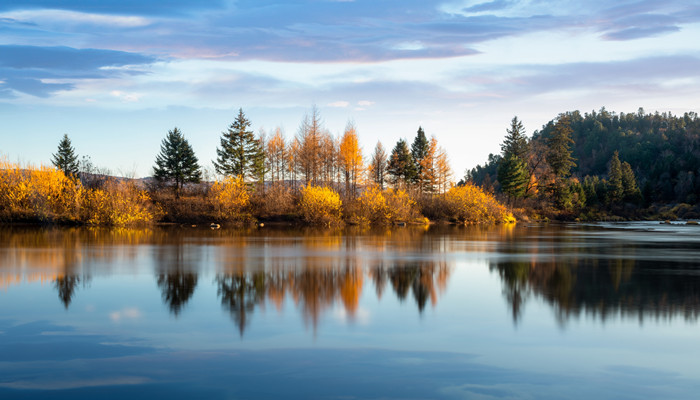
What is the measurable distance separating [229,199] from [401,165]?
26.9 metres

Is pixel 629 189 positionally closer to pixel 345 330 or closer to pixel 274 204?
pixel 274 204

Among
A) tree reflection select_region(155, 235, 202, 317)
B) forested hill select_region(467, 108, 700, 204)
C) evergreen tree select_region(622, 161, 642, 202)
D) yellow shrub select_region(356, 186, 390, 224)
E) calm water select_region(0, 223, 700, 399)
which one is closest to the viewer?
calm water select_region(0, 223, 700, 399)

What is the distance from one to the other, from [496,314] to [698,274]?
9.52m

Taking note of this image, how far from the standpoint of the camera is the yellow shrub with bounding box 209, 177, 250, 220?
2058 inches

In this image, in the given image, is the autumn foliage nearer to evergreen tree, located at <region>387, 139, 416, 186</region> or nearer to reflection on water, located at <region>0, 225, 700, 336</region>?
reflection on water, located at <region>0, 225, 700, 336</region>

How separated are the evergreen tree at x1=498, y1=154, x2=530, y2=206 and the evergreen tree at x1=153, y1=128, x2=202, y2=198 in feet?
131

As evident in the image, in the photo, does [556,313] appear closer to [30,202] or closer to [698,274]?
[698,274]

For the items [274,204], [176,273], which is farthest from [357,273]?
[274,204]

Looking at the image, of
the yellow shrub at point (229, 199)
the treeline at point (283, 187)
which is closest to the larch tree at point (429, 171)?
the treeline at point (283, 187)

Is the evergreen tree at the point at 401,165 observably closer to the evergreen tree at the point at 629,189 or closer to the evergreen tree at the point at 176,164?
the evergreen tree at the point at 176,164

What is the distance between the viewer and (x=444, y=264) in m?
19.5

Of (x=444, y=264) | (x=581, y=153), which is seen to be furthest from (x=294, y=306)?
(x=581, y=153)

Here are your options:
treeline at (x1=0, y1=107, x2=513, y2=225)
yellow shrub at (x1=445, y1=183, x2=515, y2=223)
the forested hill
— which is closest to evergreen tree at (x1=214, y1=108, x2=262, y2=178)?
treeline at (x1=0, y1=107, x2=513, y2=225)

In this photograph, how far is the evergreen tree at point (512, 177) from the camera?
2798 inches
